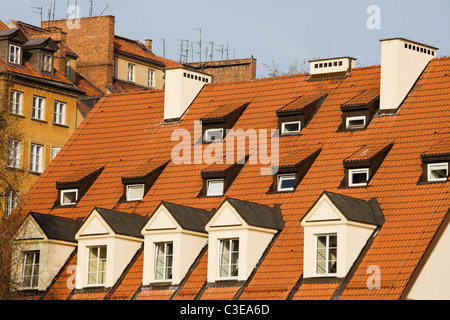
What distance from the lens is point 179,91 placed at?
2376 inches

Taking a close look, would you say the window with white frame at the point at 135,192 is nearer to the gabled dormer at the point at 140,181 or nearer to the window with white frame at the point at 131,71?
the gabled dormer at the point at 140,181

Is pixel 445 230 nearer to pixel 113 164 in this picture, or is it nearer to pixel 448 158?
pixel 448 158

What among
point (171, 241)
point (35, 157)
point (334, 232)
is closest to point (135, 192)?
point (171, 241)

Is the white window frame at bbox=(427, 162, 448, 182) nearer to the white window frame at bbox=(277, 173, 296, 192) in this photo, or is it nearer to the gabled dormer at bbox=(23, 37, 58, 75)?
the white window frame at bbox=(277, 173, 296, 192)

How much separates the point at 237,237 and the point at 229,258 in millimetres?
956

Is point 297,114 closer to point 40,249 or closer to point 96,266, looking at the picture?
point 96,266

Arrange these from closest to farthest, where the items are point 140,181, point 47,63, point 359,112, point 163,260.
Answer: point 163,260, point 359,112, point 140,181, point 47,63

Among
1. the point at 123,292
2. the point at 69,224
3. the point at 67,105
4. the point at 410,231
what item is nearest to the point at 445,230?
the point at 410,231

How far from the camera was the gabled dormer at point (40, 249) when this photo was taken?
2173 inches

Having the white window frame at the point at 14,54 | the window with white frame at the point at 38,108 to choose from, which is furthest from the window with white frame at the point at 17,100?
the white window frame at the point at 14,54

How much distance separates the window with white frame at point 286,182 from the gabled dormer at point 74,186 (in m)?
9.66

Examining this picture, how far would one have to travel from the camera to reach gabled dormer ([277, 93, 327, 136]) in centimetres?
5478
